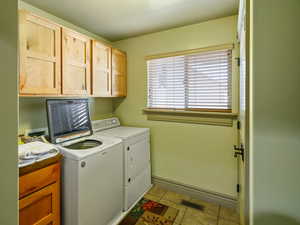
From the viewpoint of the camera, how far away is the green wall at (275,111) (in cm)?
64

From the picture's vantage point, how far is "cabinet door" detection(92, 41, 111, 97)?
2049 mm

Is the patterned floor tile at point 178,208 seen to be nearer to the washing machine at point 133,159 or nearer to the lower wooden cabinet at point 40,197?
the washing machine at point 133,159

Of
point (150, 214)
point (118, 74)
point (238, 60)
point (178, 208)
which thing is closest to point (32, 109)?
point (118, 74)

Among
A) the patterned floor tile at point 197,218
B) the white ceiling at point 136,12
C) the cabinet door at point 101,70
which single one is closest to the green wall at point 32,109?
the white ceiling at point 136,12

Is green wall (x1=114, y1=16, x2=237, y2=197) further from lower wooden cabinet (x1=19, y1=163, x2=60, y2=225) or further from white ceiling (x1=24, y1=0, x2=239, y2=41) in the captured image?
lower wooden cabinet (x1=19, y1=163, x2=60, y2=225)

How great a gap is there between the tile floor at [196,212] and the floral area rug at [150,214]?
8 centimetres

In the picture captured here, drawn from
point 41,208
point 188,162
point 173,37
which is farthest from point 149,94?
point 41,208

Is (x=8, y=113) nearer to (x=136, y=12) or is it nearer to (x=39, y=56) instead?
(x=39, y=56)

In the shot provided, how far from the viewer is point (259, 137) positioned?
2.22ft

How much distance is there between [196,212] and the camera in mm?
1908

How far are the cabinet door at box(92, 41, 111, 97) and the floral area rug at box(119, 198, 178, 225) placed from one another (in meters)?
1.58

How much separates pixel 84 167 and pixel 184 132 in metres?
1.42

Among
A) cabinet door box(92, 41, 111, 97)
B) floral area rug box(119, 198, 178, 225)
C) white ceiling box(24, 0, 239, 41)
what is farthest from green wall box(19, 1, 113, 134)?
floral area rug box(119, 198, 178, 225)

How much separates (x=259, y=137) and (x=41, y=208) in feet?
5.33
